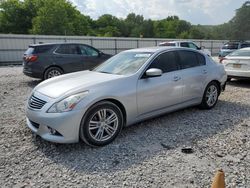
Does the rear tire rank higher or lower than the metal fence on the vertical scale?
lower

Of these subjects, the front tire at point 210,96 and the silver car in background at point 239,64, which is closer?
the front tire at point 210,96

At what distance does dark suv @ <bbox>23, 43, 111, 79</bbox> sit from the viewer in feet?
28.2

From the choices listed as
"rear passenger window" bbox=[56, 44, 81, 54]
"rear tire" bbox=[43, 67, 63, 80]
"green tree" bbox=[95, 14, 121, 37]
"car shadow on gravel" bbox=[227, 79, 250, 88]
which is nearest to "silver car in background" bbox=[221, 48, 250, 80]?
"car shadow on gravel" bbox=[227, 79, 250, 88]

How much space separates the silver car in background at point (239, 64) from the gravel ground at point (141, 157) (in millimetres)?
3544

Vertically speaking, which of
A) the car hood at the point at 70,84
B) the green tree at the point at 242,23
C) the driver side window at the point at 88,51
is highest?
the green tree at the point at 242,23

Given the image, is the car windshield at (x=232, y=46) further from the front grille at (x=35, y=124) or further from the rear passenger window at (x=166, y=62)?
the front grille at (x=35, y=124)

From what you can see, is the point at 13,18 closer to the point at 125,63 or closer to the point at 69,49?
the point at 69,49

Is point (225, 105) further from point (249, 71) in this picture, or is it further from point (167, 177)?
point (167, 177)

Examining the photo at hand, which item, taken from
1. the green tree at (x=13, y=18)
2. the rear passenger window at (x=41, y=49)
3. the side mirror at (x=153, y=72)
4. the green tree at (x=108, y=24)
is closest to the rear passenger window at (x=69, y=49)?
the rear passenger window at (x=41, y=49)

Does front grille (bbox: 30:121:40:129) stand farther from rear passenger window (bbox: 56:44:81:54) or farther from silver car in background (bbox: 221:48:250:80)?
silver car in background (bbox: 221:48:250:80)

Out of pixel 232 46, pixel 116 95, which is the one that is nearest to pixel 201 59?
pixel 116 95

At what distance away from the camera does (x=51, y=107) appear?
11.1ft

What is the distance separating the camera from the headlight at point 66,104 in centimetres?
334

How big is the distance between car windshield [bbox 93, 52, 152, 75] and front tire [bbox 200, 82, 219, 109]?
1837mm
